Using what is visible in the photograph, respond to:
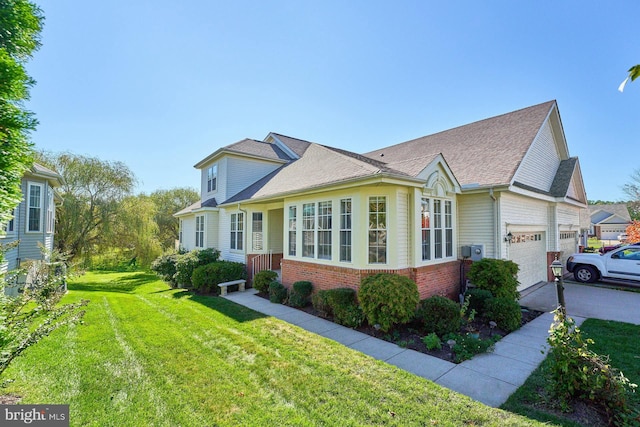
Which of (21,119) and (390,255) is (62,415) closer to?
(21,119)

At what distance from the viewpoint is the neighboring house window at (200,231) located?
1673 cm

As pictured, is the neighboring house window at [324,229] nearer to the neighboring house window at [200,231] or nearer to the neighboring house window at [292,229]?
the neighboring house window at [292,229]

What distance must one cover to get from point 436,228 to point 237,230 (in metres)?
9.59

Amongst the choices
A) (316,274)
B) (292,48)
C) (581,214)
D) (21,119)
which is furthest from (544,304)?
(581,214)

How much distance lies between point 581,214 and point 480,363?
19.7m

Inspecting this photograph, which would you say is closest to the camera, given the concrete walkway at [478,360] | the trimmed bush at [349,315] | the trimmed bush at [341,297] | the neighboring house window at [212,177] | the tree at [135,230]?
the concrete walkway at [478,360]

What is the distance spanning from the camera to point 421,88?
12.2 m

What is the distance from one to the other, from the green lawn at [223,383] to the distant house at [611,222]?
63165mm

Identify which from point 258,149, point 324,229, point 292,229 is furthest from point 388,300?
point 258,149

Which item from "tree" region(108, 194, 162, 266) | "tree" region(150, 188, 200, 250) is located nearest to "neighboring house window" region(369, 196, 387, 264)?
"tree" region(108, 194, 162, 266)

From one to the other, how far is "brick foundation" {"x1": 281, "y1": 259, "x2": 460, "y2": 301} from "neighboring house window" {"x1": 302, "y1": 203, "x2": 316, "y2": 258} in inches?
16.6

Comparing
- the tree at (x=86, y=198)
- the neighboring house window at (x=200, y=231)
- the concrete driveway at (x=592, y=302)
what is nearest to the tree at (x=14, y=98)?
the concrete driveway at (x=592, y=302)

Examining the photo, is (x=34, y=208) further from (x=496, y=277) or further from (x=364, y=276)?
(x=496, y=277)

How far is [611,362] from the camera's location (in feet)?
16.2
